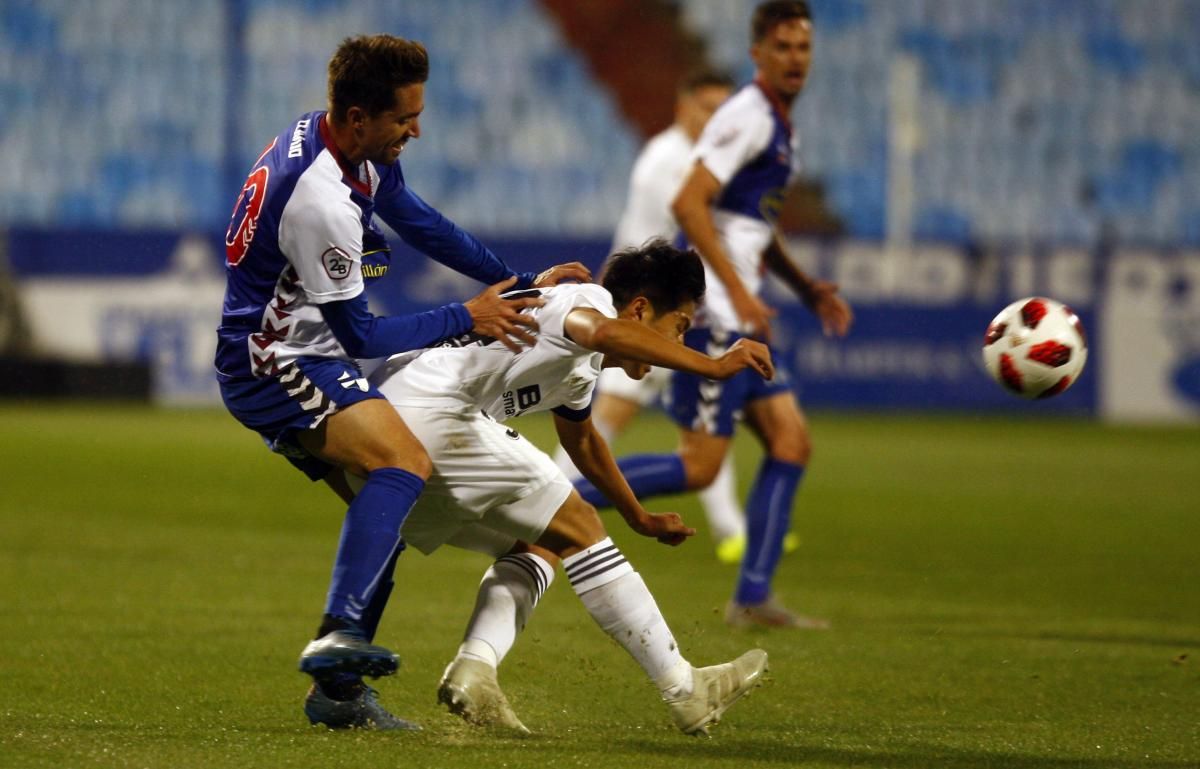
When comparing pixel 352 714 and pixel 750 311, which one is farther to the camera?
pixel 750 311

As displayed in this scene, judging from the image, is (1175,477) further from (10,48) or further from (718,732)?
(10,48)

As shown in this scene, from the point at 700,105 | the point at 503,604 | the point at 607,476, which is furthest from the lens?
the point at 700,105

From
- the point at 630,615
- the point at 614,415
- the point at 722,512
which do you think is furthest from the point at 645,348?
the point at 722,512

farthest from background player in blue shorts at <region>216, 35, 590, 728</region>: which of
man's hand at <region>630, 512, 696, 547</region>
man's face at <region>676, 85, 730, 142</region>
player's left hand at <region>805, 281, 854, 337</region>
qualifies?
man's face at <region>676, 85, 730, 142</region>

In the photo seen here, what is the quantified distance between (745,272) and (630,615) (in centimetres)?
293

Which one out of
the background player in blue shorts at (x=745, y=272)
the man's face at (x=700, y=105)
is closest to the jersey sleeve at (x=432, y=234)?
the background player in blue shorts at (x=745, y=272)

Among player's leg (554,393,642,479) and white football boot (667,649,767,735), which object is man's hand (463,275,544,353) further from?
player's leg (554,393,642,479)

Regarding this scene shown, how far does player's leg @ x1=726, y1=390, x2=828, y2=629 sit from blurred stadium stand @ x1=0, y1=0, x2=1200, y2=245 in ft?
51.0

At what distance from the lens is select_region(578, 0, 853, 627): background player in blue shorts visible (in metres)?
6.71

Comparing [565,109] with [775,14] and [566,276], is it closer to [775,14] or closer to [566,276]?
[775,14]

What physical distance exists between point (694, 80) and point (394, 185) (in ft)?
15.8

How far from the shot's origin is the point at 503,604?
175 inches

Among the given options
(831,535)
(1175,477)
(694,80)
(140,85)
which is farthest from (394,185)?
(140,85)

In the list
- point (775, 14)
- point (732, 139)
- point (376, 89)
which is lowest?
point (732, 139)
